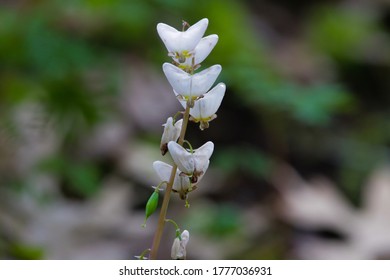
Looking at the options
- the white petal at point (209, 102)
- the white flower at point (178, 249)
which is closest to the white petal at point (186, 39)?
the white petal at point (209, 102)

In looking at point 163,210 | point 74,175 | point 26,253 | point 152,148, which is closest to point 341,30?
point 152,148

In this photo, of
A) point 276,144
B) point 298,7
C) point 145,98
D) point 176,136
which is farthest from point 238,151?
point 298,7

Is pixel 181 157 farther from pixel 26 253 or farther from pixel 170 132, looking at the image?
pixel 26 253

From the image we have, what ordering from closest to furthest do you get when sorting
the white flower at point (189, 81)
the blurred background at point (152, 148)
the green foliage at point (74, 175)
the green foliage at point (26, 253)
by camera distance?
1. the white flower at point (189, 81)
2. the green foliage at point (26, 253)
3. the blurred background at point (152, 148)
4. the green foliage at point (74, 175)

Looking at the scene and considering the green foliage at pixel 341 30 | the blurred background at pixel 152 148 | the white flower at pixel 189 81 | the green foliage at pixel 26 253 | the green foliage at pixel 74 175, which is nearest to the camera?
the white flower at pixel 189 81

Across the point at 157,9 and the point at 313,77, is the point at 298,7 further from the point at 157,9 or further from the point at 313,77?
the point at 157,9

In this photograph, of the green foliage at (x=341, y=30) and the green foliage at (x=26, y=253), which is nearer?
the green foliage at (x=26, y=253)

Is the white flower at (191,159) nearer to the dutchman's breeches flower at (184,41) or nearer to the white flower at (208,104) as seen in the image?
the white flower at (208,104)

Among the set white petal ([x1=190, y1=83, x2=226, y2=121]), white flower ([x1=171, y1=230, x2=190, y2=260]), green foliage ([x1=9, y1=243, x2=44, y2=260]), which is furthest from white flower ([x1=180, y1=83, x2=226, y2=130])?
green foliage ([x1=9, y1=243, x2=44, y2=260])
